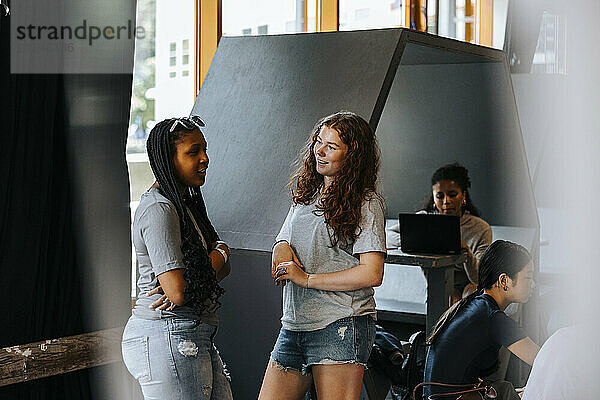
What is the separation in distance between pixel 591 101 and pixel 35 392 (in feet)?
5.39

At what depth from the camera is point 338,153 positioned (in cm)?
212

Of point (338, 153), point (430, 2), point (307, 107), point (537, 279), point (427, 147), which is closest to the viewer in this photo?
point (338, 153)

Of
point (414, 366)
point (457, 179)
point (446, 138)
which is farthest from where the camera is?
point (446, 138)

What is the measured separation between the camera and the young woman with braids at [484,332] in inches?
90.7

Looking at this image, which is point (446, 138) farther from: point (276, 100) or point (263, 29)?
point (276, 100)

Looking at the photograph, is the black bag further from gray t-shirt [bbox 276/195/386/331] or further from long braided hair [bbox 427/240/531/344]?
gray t-shirt [bbox 276/195/386/331]

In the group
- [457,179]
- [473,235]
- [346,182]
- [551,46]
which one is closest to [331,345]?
[346,182]

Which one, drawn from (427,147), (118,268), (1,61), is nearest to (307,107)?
(118,268)

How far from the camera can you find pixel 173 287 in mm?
1855

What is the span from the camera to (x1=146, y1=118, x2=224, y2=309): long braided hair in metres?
1.90

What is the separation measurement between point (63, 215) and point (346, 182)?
2.44 feet

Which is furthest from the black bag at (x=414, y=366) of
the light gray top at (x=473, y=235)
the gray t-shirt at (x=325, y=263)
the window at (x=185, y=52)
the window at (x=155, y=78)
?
the window at (x=185, y=52)

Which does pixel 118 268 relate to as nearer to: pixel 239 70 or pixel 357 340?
pixel 357 340

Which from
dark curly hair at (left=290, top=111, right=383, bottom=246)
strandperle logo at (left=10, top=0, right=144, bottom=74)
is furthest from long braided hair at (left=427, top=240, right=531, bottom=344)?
strandperle logo at (left=10, top=0, right=144, bottom=74)
